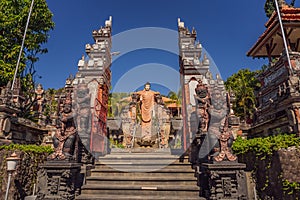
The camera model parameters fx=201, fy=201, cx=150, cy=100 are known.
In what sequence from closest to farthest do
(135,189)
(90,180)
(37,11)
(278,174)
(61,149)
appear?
(278,174) < (61,149) < (135,189) < (90,180) < (37,11)

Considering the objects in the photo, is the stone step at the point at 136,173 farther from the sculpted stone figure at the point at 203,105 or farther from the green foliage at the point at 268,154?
the green foliage at the point at 268,154

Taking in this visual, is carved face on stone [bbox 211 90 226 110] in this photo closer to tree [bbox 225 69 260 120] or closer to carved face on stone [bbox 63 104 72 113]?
carved face on stone [bbox 63 104 72 113]

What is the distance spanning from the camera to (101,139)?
788cm

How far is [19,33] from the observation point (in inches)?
435

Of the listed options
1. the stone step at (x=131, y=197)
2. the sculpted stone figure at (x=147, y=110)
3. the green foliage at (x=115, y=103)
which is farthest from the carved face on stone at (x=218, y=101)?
the green foliage at (x=115, y=103)

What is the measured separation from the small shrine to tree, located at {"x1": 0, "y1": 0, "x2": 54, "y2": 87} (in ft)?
39.6

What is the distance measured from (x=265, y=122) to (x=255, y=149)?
360cm

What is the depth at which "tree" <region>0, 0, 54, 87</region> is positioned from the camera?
34.3 feet

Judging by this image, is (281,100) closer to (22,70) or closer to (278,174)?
(278,174)

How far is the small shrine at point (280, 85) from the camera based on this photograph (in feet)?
21.4

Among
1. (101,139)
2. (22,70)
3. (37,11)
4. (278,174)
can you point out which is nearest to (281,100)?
(278,174)

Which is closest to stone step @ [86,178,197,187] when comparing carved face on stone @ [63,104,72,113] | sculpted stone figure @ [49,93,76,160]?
sculpted stone figure @ [49,93,76,160]

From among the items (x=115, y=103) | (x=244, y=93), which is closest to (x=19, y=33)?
(x=115, y=103)

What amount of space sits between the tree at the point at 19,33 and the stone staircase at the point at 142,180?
7.65m
